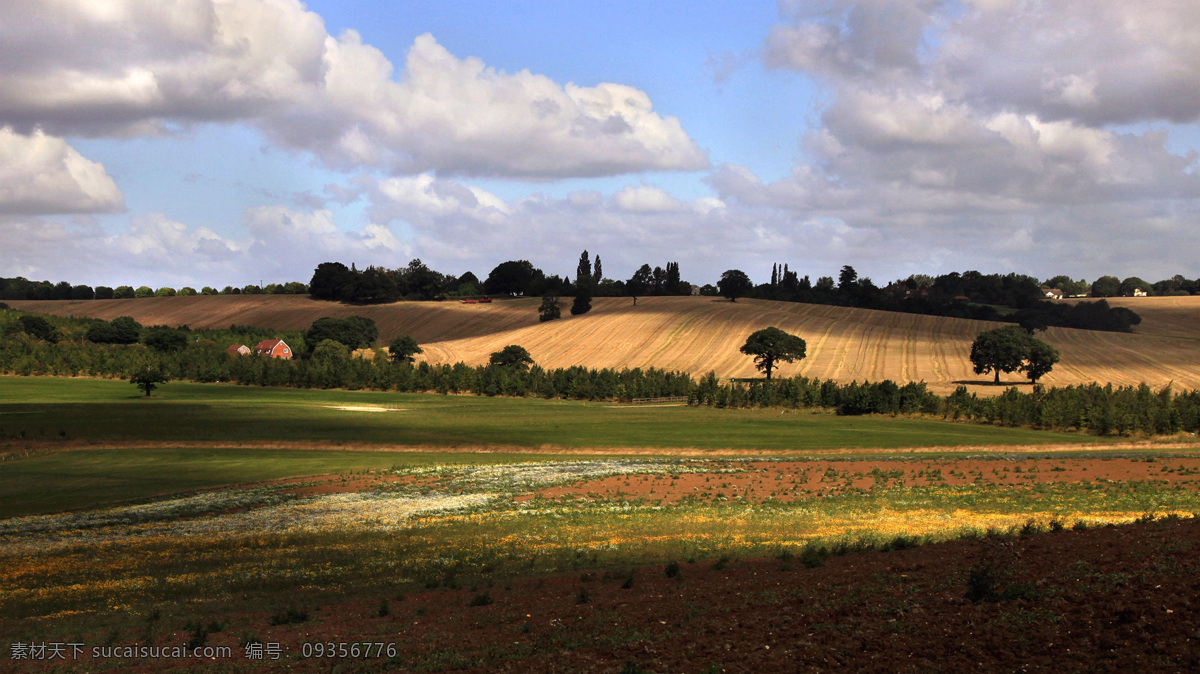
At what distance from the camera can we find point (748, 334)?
15312 cm

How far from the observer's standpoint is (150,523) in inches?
1337

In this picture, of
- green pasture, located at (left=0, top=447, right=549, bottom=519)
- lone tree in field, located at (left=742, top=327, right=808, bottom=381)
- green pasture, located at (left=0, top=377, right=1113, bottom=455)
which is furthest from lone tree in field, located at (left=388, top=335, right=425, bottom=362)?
green pasture, located at (left=0, top=447, right=549, bottom=519)

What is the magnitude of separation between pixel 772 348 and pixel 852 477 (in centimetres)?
7880

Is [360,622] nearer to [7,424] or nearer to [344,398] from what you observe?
[7,424]

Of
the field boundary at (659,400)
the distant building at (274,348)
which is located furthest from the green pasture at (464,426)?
the distant building at (274,348)

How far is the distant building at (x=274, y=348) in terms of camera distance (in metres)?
153

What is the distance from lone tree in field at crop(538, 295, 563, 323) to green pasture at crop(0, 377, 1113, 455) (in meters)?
→ 87.3

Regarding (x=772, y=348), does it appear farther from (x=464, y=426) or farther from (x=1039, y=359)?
(x=464, y=426)

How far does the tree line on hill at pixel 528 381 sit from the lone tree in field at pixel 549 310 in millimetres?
40335

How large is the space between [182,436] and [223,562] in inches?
1796

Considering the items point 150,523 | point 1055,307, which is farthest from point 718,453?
point 1055,307

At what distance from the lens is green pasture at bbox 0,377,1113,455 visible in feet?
217

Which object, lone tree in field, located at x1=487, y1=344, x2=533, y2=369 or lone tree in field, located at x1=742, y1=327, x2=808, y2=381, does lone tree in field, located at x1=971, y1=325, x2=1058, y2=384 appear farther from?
lone tree in field, located at x1=487, y1=344, x2=533, y2=369

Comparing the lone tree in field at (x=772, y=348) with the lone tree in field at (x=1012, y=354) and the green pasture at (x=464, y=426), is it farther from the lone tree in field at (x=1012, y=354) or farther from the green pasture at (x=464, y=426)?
the green pasture at (x=464, y=426)
